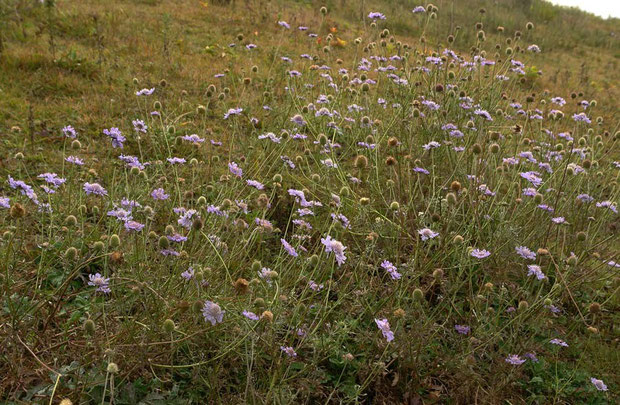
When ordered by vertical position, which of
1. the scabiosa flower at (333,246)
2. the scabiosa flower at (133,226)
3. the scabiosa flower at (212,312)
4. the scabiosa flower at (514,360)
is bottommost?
the scabiosa flower at (514,360)

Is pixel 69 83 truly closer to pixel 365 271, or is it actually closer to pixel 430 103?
pixel 430 103

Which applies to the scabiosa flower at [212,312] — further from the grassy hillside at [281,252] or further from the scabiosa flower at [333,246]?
the scabiosa flower at [333,246]

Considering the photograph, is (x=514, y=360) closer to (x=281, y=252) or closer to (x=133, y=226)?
(x=281, y=252)

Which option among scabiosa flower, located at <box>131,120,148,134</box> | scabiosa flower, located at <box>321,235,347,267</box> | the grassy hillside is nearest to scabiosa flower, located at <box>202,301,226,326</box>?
the grassy hillside

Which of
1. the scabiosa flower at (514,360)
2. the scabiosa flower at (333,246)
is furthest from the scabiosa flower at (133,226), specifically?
the scabiosa flower at (514,360)

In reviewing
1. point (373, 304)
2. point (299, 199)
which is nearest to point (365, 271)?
point (373, 304)

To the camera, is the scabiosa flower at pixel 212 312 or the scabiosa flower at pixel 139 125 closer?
the scabiosa flower at pixel 212 312

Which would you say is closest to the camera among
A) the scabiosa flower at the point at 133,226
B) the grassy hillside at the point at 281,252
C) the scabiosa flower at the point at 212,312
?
the scabiosa flower at the point at 212,312

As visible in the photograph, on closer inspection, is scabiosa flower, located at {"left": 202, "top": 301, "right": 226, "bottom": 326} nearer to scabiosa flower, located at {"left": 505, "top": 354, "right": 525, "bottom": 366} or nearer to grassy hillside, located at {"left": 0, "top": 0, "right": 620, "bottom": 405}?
grassy hillside, located at {"left": 0, "top": 0, "right": 620, "bottom": 405}

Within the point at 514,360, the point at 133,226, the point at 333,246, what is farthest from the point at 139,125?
the point at 514,360

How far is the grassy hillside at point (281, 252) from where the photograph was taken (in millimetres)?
1861

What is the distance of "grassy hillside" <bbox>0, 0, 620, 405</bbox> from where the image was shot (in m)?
1.86

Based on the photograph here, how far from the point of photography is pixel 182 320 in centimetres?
198

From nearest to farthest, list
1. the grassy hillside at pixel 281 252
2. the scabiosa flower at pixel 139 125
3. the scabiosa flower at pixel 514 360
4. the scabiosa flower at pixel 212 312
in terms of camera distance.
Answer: the scabiosa flower at pixel 212 312
the grassy hillside at pixel 281 252
the scabiosa flower at pixel 514 360
the scabiosa flower at pixel 139 125
